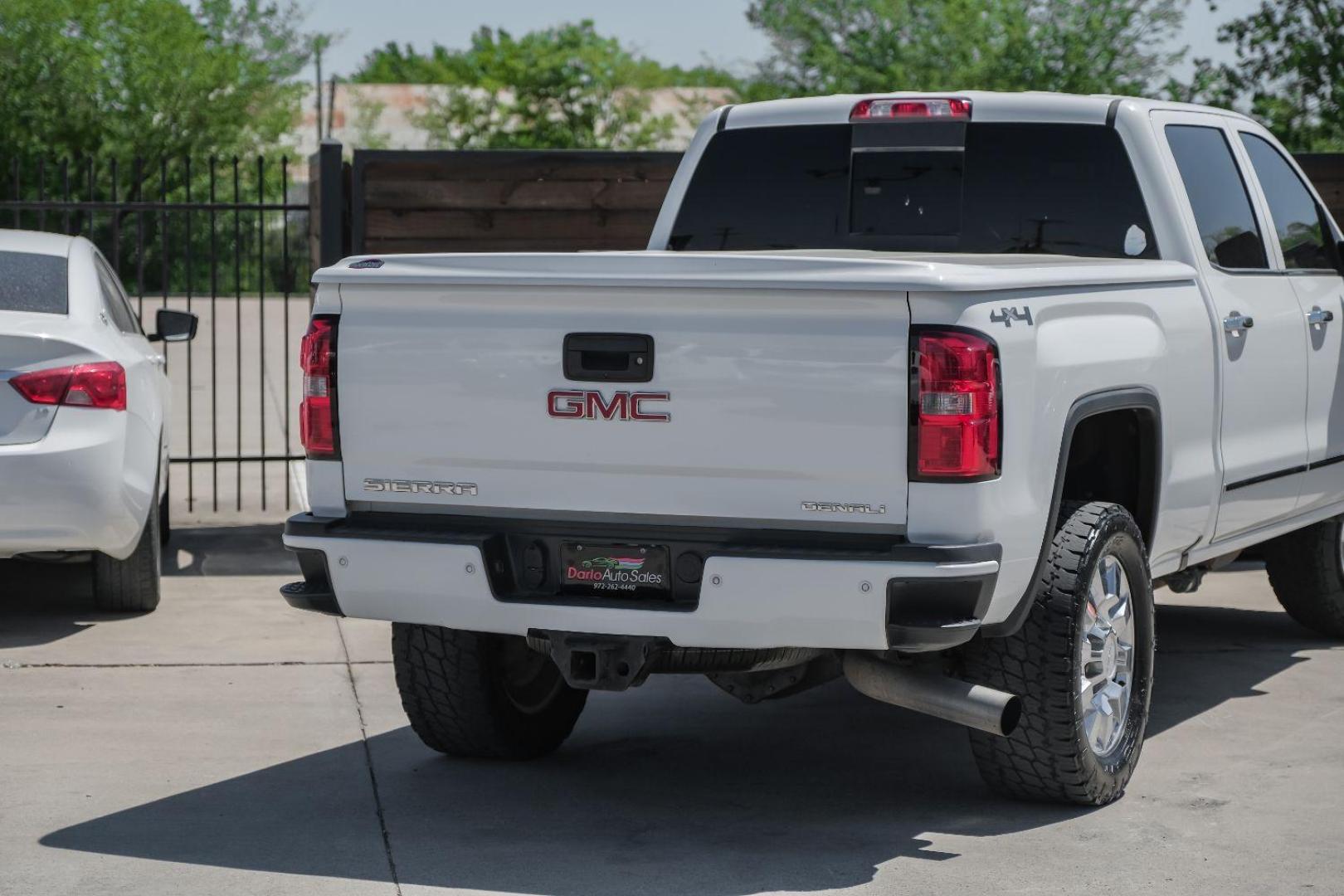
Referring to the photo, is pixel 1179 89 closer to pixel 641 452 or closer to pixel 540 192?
pixel 540 192

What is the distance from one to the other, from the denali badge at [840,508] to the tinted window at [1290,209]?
9.84 ft

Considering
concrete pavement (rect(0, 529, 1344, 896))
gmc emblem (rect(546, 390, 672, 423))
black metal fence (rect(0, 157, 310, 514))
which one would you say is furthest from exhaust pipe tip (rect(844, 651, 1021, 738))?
black metal fence (rect(0, 157, 310, 514))

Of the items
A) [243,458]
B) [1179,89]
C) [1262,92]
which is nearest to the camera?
[243,458]

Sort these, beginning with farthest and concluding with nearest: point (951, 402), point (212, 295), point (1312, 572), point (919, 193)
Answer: point (212, 295)
point (1312, 572)
point (919, 193)
point (951, 402)

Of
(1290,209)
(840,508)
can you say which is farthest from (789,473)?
(1290,209)

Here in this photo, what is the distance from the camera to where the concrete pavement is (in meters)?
4.91

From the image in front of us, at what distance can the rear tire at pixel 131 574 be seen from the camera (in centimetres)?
827

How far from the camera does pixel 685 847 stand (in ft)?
16.9

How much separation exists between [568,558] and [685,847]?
0.83 meters

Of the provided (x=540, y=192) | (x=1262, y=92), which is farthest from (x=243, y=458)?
(x=1262, y=92)

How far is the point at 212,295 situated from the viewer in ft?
34.7

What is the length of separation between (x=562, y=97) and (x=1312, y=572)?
53333mm

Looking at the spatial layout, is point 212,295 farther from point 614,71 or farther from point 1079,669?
point 614,71

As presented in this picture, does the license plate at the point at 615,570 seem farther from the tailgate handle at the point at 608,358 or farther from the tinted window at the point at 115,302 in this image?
the tinted window at the point at 115,302
